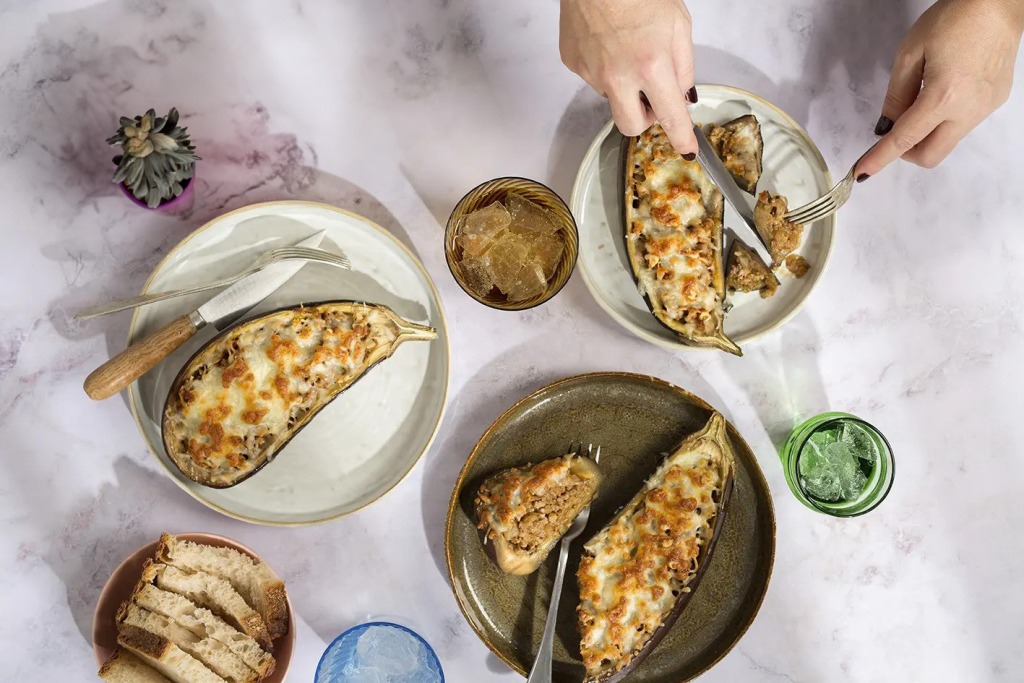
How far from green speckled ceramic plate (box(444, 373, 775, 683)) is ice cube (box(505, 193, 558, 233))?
1.70ft

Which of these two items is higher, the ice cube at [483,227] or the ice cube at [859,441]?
the ice cube at [483,227]

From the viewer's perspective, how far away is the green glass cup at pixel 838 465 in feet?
8.59

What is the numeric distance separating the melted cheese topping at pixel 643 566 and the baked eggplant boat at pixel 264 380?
92 cm

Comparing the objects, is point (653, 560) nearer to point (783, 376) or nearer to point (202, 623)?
point (783, 376)

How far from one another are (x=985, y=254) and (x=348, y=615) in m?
2.64

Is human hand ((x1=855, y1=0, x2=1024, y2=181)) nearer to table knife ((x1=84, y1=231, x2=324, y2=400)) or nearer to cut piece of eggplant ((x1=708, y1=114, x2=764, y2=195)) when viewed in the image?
cut piece of eggplant ((x1=708, y1=114, x2=764, y2=195))

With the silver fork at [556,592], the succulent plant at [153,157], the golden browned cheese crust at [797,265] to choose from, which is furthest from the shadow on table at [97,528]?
the golden browned cheese crust at [797,265]

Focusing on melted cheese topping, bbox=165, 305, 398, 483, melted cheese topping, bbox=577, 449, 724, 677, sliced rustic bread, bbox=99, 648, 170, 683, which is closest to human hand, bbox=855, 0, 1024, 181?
melted cheese topping, bbox=577, 449, 724, 677

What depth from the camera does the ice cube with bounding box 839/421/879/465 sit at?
2637 millimetres

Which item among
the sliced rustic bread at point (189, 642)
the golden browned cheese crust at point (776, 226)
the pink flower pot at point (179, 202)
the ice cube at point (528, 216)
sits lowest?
the sliced rustic bread at point (189, 642)

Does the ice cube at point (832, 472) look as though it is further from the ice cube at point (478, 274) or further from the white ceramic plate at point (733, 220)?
the ice cube at point (478, 274)

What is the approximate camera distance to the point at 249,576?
253 centimetres

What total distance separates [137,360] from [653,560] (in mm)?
1738

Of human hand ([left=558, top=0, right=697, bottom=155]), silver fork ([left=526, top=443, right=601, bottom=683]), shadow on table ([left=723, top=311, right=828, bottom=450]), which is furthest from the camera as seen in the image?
shadow on table ([left=723, top=311, right=828, bottom=450])
